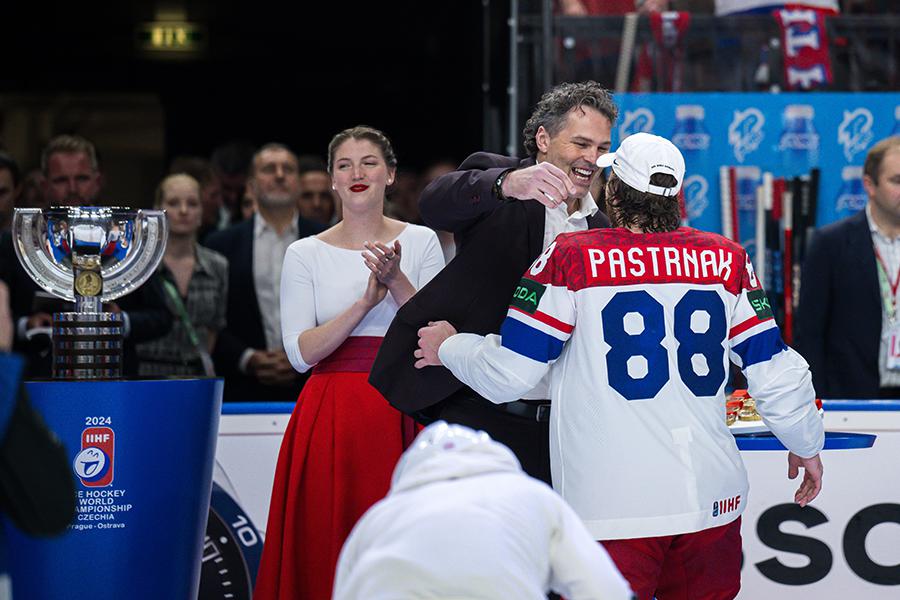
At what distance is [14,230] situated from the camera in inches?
160

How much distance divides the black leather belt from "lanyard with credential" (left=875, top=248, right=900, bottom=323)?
239 centimetres

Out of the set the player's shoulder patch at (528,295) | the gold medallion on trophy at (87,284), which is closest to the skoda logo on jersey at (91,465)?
the gold medallion on trophy at (87,284)

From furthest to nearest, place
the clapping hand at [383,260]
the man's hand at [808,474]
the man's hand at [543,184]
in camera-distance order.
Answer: the clapping hand at [383,260] < the man's hand at [808,474] < the man's hand at [543,184]

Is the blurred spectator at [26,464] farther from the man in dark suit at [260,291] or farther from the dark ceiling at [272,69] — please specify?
the dark ceiling at [272,69]

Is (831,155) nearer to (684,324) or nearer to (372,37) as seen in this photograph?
(684,324)

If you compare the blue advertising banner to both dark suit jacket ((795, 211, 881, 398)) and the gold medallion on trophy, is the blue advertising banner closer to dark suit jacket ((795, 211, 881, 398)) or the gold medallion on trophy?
dark suit jacket ((795, 211, 881, 398))

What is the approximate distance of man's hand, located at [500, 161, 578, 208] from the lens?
3330 millimetres

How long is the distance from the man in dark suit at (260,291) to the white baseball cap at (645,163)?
278 centimetres

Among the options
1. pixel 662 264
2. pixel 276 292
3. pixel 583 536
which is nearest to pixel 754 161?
pixel 276 292

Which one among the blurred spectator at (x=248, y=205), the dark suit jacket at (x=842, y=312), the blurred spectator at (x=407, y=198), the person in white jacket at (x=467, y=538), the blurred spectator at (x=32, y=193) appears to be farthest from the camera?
the blurred spectator at (x=407, y=198)

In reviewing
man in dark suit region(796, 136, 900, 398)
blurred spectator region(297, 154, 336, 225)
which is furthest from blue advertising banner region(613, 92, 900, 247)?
blurred spectator region(297, 154, 336, 225)

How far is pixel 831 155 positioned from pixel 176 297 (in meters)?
2.87

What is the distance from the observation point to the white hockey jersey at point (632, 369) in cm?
334

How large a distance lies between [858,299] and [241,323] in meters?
2.55
